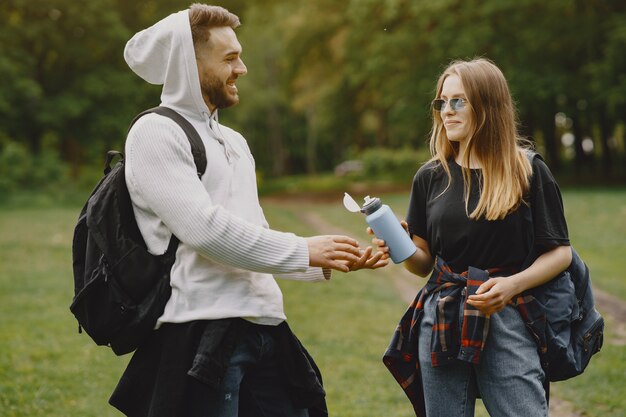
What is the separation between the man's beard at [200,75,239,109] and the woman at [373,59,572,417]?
2.65 ft

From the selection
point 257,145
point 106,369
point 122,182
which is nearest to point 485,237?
point 122,182

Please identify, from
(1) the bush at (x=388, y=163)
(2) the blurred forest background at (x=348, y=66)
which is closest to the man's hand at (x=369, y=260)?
(2) the blurred forest background at (x=348, y=66)

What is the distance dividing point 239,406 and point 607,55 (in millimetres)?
24058

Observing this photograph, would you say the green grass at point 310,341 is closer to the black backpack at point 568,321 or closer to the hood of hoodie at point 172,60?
the black backpack at point 568,321

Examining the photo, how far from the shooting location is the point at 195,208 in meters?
2.43

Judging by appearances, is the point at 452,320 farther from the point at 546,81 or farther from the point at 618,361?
the point at 546,81

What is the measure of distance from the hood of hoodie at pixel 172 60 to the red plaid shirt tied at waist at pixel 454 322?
1178mm

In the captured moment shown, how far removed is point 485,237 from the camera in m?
2.92

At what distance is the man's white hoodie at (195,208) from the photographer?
245cm

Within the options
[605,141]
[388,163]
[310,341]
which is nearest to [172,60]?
[310,341]

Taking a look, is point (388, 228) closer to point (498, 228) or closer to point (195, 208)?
point (498, 228)

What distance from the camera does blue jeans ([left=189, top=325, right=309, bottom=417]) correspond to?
2625 millimetres

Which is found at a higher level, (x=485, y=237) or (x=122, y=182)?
(x=122, y=182)

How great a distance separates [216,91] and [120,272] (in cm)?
75
